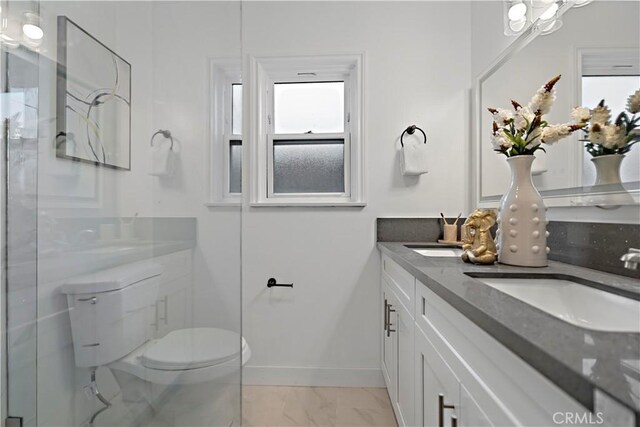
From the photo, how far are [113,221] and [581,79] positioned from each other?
1768 mm

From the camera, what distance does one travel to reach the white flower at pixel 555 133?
100cm

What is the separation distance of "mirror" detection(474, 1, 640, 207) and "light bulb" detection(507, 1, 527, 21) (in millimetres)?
127

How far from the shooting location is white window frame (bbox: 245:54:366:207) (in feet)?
6.55

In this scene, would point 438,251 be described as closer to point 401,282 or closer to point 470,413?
point 401,282

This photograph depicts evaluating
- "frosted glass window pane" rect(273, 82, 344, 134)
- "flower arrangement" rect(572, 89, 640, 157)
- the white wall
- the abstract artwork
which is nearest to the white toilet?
the abstract artwork

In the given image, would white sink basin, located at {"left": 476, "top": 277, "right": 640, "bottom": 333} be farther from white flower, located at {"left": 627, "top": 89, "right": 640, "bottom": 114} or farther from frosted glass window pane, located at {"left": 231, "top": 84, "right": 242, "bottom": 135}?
frosted glass window pane, located at {"left": 231, "top": 84, "right": 242, "bottom": 135}

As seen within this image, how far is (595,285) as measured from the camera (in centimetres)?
86

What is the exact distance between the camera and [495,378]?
1.87 feet

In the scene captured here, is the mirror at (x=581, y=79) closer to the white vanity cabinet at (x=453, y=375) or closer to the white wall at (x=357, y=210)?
the white wall at (x=357, y=210)

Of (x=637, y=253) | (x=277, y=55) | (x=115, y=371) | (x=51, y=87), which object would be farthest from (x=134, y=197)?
(x=637, y=253)

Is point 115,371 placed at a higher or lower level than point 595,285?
lower

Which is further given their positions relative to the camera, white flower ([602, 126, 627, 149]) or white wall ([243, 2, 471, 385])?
white wall ([243, 2, 471, 385])

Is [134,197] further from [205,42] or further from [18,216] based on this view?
[205,42]

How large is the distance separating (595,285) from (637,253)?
226 millimetres
